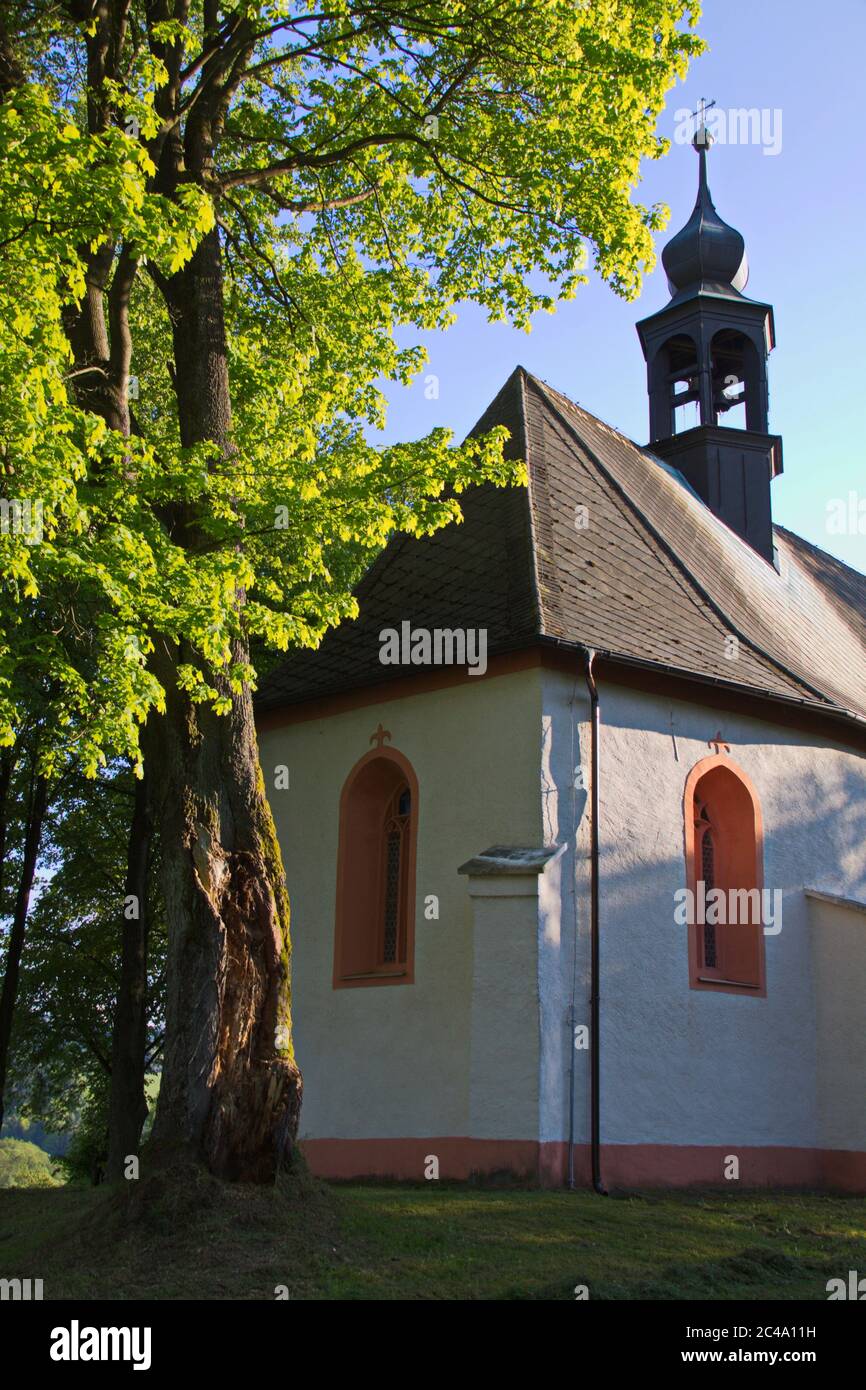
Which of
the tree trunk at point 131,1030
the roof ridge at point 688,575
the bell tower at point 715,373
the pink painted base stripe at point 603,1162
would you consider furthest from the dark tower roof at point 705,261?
the pink painted base stripe at point 603,1162

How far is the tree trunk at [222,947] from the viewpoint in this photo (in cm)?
857

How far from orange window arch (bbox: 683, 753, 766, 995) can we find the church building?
0.10 feet

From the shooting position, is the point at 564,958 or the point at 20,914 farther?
the point at 20,914

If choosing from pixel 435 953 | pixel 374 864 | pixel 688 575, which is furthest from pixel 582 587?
pixel 435 953

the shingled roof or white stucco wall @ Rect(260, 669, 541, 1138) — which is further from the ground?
the shingled roof

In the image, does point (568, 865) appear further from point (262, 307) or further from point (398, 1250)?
point (262, 307)

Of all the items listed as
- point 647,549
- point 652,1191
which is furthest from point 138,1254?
point 647,549

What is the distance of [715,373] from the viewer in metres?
22.2

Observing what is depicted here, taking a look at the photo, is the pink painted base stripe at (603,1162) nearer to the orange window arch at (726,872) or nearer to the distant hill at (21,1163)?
the orange window arch at (726,872)

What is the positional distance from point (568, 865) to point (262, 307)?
6791 millimetres

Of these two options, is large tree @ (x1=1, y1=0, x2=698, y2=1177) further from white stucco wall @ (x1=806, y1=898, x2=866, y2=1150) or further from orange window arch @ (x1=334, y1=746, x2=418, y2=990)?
white stucco wall @ (x1=806, y1=898, x2=866, y2=1150)

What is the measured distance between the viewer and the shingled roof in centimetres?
1352

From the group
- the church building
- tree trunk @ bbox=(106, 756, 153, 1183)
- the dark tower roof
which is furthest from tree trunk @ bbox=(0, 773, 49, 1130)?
the dark tower roof
